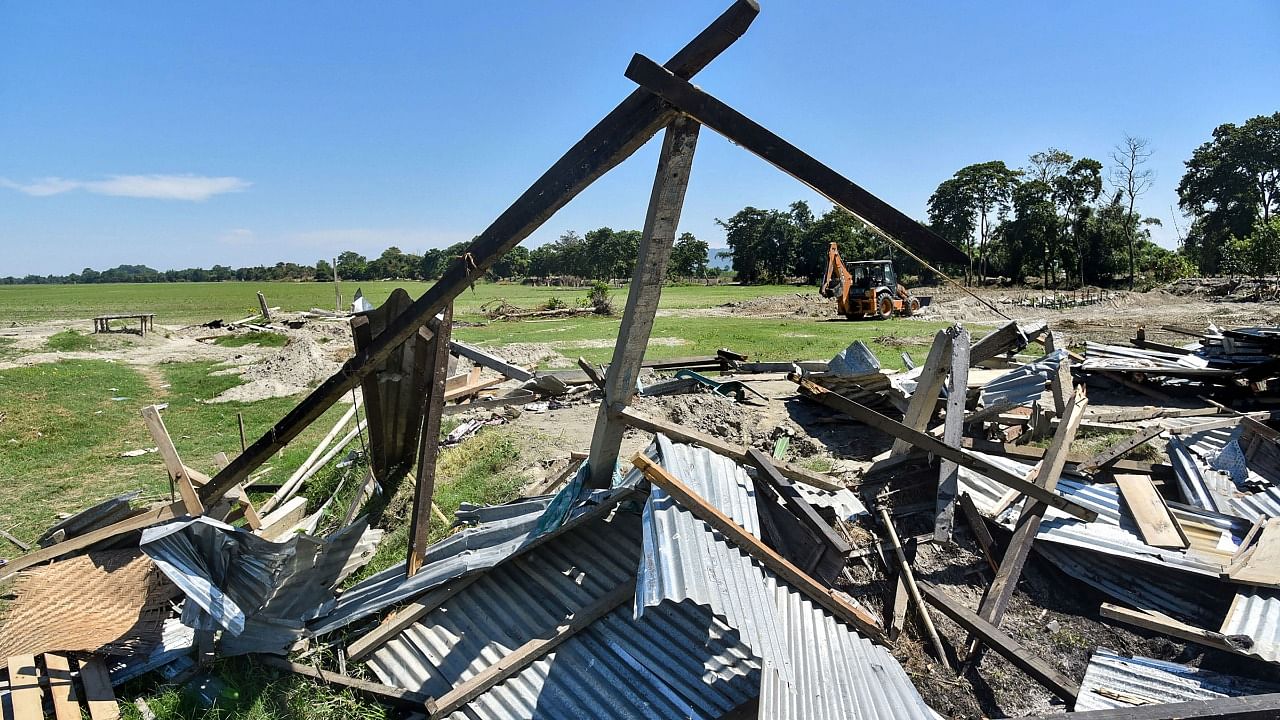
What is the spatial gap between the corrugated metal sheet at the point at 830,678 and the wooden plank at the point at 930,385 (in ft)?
8.89

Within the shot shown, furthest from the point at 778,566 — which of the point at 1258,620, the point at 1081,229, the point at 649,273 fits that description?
the point at 1081,229

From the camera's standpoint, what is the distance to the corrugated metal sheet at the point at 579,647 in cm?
320

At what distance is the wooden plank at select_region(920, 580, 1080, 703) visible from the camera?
355 cm

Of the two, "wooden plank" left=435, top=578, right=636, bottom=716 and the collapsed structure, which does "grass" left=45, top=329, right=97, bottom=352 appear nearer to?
the collapsed structure

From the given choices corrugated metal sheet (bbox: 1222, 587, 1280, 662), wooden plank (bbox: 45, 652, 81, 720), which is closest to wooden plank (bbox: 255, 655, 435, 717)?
wooden plank (bbox: 45, 652, 81, 720)

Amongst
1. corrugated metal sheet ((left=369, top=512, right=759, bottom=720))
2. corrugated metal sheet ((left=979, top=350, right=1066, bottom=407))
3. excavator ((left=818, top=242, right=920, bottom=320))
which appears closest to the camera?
corrugated metal sheet ((left=369, top=512, right=759, bottom=720))

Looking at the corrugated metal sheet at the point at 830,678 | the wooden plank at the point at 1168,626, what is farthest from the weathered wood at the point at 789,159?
the wooden plank at the point at 1168,626

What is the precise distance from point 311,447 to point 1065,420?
9387mm

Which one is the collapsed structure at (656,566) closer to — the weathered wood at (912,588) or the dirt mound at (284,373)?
the weathered wood at (912,588)

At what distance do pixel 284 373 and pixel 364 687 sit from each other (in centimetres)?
1286

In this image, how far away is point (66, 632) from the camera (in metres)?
3.92

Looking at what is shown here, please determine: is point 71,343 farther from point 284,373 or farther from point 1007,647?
point 1007,647

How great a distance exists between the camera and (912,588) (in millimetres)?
4297

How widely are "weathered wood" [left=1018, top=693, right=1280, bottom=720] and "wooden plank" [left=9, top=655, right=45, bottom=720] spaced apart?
16.8 ft
